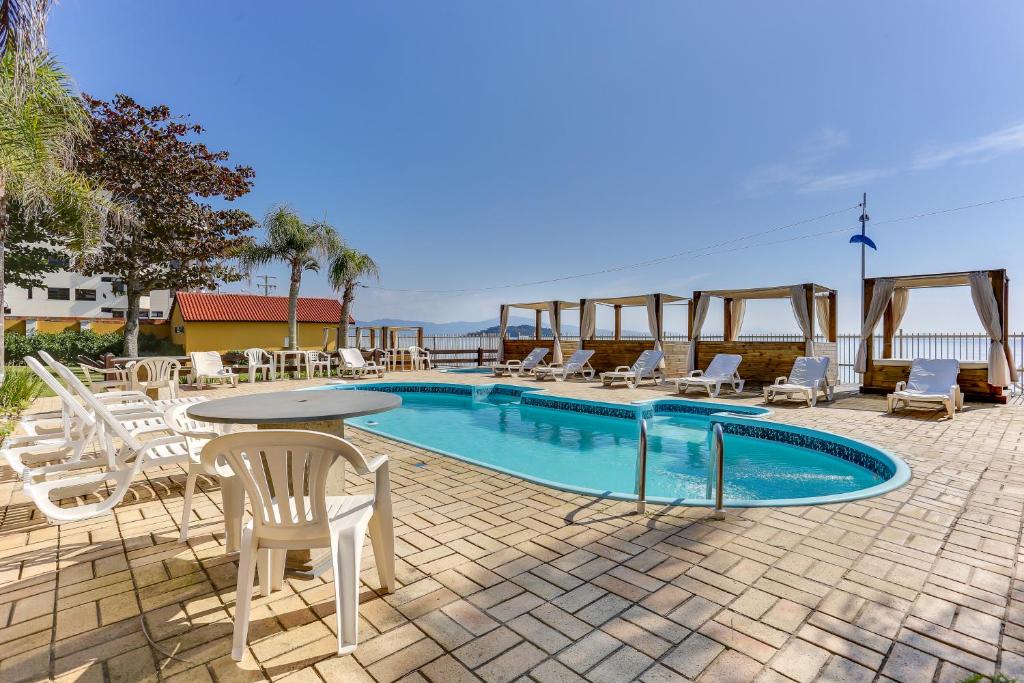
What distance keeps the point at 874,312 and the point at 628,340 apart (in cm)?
571

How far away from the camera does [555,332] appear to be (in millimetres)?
14625

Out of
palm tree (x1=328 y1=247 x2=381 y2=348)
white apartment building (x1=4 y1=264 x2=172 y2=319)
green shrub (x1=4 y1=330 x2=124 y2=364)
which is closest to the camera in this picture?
palm tree (x1=328 y1=247 x2=381 y2=348)

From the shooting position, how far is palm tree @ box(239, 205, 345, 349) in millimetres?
14562

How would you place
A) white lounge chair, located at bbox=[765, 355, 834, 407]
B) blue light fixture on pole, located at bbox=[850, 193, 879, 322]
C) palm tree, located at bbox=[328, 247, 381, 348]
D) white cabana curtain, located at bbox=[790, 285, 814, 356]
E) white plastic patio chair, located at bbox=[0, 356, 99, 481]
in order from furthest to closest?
1. palm tree, located at bbox=[328, 247, 381, 348]
2. blue light fixture on pole, located at bbox=[850, 193, 879, 322]
3. white cabana curtain, located at bbox=[790, 285, 814, 356]
4. white lounge chair, located at bbox=[765, 355, 834, 407]
5. white plastic patio chair, located at bbox=[0, 356, 99, 481]

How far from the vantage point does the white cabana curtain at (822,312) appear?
34.4ft

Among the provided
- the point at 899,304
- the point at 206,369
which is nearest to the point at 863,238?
the point at 899,304

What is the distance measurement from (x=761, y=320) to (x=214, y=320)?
66.0 ft

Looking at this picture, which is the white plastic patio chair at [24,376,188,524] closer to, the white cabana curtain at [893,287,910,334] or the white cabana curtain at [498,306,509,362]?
the white cabana curtain at [893,287,910,334]

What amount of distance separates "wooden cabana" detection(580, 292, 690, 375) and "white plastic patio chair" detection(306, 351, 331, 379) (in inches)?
286

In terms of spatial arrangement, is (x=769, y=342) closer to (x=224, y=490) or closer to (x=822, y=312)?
(x=822, y=312)

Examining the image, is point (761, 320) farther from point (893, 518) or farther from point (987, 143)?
point (893, 518)

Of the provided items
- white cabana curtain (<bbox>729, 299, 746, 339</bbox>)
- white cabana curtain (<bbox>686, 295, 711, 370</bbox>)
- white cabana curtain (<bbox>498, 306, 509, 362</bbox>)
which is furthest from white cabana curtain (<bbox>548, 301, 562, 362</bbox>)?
white cabana curtain (<bbox>729, 299, 746, 339</bbox>)

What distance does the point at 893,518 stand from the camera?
287 cm

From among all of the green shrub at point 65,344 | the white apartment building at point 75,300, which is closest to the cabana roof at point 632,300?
the green shrub at point 65,344
